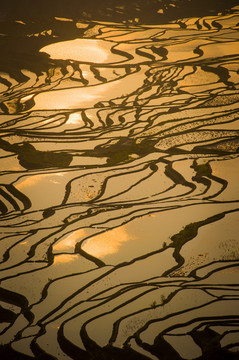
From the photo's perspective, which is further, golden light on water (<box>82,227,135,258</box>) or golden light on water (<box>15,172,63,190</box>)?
golden light on water (<box>15,172,63,190</box>)

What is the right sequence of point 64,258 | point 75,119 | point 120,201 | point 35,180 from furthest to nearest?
1. point 75,119
2. point 35,180
3. point 120,201
4. point 64,258

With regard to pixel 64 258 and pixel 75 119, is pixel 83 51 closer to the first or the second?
pixel 75 119

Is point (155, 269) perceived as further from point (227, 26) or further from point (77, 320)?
point (227, 26)

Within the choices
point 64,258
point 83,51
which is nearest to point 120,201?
point 64,258

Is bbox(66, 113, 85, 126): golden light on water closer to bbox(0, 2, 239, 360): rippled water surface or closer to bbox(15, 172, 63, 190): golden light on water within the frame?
bbox(0, 2, 239, 360): rippled water surface

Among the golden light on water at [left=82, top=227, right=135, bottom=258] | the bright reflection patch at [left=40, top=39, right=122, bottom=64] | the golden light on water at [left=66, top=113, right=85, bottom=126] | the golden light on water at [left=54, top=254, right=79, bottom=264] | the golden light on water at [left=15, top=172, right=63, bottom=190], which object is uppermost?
the bright reflection patch at [left=40, top=39, right=122, bottom=64]

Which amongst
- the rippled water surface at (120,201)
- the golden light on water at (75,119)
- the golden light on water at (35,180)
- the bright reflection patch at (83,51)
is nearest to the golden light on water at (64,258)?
the rippled water surface at (120,201)

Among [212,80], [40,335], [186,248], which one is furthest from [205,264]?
[212,80]

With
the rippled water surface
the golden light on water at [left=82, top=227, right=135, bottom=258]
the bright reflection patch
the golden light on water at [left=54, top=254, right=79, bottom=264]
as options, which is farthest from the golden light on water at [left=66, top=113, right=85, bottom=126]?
the golden light on water at [left=54, top=254, right=79, bottom=264]

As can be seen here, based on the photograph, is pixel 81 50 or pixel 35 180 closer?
pixel 35 180

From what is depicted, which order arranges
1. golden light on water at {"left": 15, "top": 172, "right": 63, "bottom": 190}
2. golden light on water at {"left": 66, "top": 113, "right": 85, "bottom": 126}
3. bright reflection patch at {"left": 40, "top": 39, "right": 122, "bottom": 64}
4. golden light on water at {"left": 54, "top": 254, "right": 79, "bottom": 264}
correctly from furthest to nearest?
1. bright reflection patch at {"left": 40, "top": 39, "right": 122, "bottom": 64}
2. golden light on water at {"left": 66, "top": 113, "right": 85, "bottom": 126}
3. golden light on water at {"left": 15, "top": 172, "right": 63, "bottom": 190}
4. golden light on water at {"left": 54, "top": 254, "right": 79, "bottom": 264}
